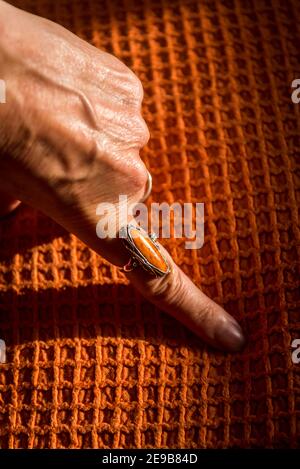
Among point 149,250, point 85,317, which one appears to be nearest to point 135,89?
point 149,250

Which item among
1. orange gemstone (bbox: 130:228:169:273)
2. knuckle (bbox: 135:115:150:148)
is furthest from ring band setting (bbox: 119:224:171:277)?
knuckle (bbox: 135:115:150:148)

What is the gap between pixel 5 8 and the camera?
53cm

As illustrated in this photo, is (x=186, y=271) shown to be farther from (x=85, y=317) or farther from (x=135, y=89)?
(x=135, y=89)

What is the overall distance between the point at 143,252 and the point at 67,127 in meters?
0.18

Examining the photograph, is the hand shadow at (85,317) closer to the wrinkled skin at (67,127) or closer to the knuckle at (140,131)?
the wrinkled skin at (67,127)

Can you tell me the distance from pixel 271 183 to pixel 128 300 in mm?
283

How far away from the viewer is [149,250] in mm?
633

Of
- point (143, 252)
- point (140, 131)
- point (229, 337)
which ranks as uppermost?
point (140, 131)

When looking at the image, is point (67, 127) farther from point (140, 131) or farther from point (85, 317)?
point (85, 317)

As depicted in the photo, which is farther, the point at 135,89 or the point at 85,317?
the point at 85,317

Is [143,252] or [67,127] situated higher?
[67,127]

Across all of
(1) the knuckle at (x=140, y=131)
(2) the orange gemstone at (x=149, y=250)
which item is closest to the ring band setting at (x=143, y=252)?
(2) the orange gemstone at (x=149, y=250)

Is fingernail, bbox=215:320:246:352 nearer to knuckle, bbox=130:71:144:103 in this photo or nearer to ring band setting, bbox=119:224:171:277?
ring band setting, bbox=119:224:171:277
